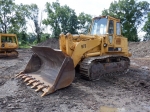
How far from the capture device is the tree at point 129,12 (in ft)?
123

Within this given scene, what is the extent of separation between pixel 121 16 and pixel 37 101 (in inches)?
1449

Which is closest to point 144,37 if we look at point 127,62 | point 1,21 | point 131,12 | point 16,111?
point 131,12

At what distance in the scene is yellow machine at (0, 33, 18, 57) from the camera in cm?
1376

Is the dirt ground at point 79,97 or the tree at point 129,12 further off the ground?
the tree at point 129,12

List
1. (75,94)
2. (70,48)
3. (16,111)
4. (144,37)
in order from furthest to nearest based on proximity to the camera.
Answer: (144,37) < (70,48) < (75,94) < (16,111)

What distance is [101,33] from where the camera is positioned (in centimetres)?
736

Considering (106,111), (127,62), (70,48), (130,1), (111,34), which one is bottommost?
(106,111)

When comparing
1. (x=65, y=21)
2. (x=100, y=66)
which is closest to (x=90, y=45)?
(x=100, y=66)

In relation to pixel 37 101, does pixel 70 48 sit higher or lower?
higher

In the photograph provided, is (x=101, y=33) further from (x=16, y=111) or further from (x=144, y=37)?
(x=144, y=37)

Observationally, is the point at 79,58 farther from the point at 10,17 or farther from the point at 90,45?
the point at 10,17

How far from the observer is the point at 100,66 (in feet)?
21.6

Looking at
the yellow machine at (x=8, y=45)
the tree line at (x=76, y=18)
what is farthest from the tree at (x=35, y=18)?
the yellow machine at (x=8, y=45)

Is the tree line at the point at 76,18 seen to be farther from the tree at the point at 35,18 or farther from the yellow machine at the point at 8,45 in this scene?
the yellow machine at the point at 8,45
